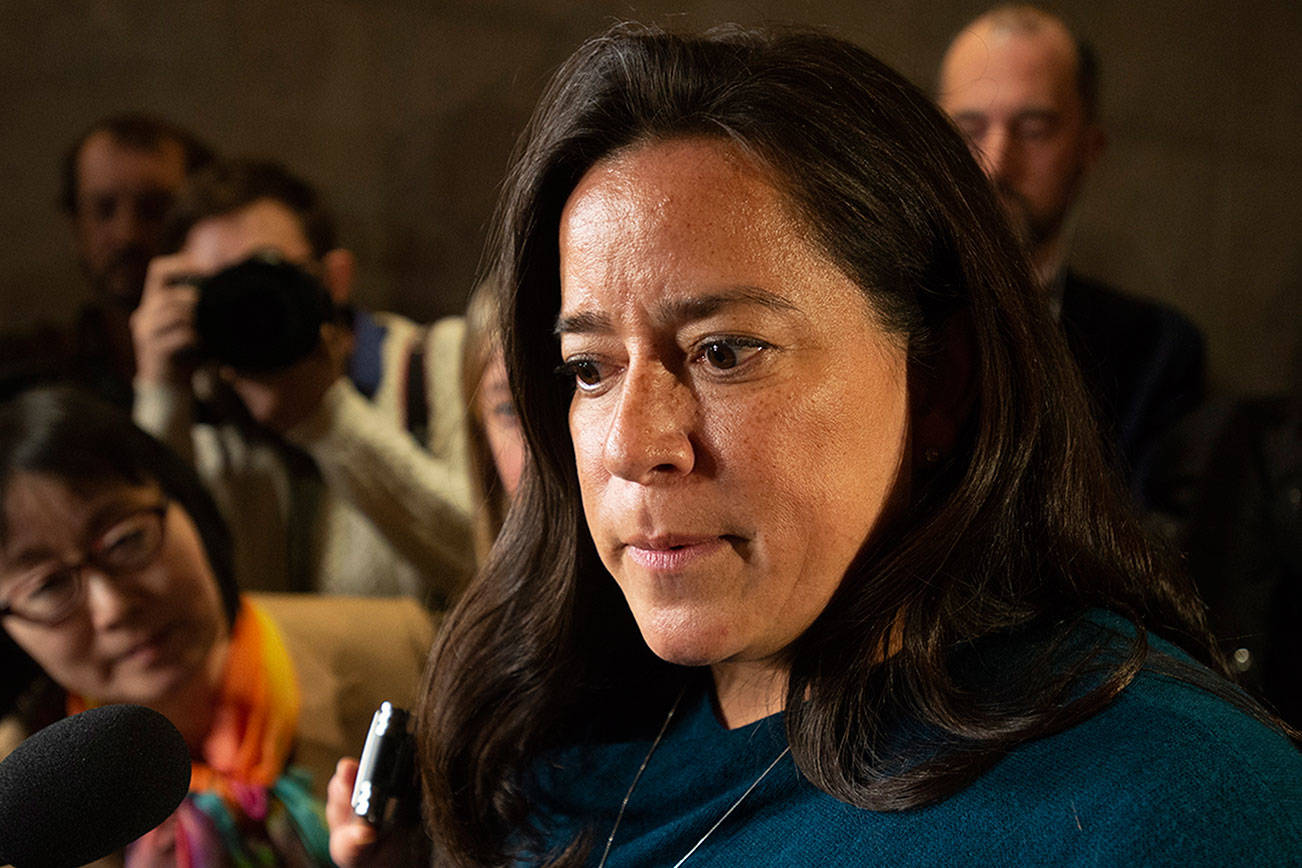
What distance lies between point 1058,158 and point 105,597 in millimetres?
1563

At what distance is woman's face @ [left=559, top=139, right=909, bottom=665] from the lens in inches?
33.9

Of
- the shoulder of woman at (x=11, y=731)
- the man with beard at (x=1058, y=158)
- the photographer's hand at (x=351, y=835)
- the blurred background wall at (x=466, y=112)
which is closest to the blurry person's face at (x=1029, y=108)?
the man with beard at (x=1058, y=158)

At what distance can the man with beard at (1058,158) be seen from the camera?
1.92m

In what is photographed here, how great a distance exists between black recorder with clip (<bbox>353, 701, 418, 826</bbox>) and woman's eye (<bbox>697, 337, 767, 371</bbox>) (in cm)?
44

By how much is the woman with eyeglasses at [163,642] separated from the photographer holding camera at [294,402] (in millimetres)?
198

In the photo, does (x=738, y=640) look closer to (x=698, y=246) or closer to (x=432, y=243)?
(x=698, y=246)

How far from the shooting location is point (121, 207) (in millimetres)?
1998

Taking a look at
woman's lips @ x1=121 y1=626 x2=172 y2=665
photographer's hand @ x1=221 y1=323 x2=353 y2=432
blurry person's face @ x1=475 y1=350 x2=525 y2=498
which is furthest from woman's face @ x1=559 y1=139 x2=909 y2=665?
photographer's hand @ x1=221 y1=323 x2=353 y2=432

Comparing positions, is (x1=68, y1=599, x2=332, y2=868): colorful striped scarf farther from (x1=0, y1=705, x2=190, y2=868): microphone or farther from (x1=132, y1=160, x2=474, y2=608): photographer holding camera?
(x1=0, y1=705, x2=190, y2=868): microphone

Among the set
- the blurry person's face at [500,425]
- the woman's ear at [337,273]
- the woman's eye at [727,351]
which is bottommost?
the blurry person's face at [500,425]

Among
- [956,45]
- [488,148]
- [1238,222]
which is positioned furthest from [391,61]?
[1238,222]

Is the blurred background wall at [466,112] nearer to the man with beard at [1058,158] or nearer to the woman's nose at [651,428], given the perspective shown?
the man with beard at [1058,158]

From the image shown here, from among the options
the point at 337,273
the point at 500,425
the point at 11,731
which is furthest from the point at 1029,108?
the point at 11,731

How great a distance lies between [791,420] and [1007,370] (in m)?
0.19
